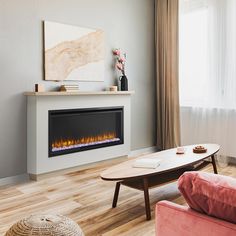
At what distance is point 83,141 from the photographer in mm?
4289

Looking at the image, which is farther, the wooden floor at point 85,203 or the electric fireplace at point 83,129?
the electric fireplace at point 83,129

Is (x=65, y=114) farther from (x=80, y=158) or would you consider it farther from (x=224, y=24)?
(x=224, y=24)

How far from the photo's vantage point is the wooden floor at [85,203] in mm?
2502

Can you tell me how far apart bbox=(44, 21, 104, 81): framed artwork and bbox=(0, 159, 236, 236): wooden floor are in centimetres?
138

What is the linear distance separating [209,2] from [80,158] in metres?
2.98

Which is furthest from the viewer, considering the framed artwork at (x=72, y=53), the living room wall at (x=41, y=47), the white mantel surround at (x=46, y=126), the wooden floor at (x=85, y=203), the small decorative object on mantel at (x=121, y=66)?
the small decorative object on mantel at (x=121, y=66)

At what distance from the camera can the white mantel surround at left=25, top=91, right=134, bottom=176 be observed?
364 centimetres

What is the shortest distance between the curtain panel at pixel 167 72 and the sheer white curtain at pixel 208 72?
0.33 ft

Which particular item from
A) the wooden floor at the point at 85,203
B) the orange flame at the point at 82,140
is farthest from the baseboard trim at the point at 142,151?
the wooden floor at the point at 85,203

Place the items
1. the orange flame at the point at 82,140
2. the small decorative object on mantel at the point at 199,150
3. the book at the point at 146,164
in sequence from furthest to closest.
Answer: the orange flame at the point at 82,140 < the small decorative object on mantel at the point at 199,150 < the book at the point at 146,164

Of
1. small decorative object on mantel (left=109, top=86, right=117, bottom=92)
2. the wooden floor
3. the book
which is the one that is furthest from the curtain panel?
the book

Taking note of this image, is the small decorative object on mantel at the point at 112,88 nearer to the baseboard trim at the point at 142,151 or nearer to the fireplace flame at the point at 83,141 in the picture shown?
the fireplace flame at the point at 83,141

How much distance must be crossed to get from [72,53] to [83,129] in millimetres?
1067

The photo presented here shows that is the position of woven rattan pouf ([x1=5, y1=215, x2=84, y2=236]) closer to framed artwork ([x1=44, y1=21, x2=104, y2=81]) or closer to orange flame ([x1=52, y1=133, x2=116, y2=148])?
orange flame ([x1=52, y1=133, x2=116, y2=148])
